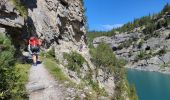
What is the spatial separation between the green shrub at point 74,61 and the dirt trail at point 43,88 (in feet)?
102

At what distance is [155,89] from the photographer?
14175 cm

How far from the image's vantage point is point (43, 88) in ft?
61.4

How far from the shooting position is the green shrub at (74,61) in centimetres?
5447

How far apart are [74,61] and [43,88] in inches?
1565

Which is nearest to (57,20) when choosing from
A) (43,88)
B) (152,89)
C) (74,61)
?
(74,61)

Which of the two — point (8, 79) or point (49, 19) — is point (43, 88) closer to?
point (8, 79)

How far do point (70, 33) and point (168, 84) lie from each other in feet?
346

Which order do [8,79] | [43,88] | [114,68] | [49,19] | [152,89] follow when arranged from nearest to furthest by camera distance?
[8,79], [43,88], [49,19], [114,68], [152,89]

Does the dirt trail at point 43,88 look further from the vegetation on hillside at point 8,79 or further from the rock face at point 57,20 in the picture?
the rock face at point 57,20

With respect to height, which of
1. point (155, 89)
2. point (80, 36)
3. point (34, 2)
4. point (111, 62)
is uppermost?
point (34, 2)

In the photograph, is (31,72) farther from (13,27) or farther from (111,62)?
(111,62)

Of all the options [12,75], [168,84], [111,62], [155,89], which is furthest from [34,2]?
[168,84]

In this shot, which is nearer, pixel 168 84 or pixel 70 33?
pixel 70 33

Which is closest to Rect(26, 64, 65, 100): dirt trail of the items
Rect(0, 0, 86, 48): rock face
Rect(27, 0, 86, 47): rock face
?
Rect(0, 0, 86, 48): rock face
